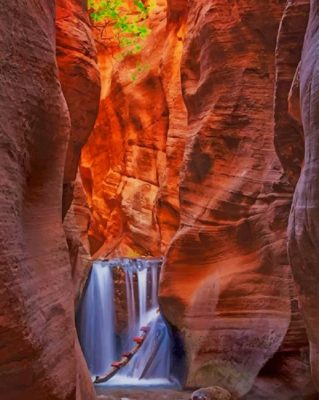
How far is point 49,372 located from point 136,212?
56.3ft

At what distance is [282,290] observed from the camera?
28.9 ft

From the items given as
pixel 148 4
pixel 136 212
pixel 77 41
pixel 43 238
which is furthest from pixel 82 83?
pixel 148 4

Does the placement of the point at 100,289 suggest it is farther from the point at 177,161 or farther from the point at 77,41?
the point at 77,41

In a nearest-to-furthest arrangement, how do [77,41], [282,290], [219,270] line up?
[77,41]
[282,290]
[219,270]

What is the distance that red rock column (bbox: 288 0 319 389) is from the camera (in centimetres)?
500

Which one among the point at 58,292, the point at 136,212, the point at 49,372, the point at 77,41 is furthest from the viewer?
the point at 136,212

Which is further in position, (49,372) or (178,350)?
(178,350)

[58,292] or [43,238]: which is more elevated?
[43,238]

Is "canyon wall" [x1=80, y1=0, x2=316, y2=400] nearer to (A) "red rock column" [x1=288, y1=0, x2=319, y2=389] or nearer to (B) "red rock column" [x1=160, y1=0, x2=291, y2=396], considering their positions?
(B) "red rock column" [x1=160, y1=0, x2=291, y2=396]

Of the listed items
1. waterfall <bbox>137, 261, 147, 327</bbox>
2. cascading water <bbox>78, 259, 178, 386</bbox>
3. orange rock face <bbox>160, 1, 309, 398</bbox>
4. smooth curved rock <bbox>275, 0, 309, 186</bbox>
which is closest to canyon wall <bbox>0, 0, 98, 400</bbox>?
smooth curved rock <bbox>275, 0, 309, 186</bbox>

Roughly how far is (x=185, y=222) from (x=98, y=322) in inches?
129

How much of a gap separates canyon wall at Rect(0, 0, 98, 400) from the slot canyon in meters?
0.02

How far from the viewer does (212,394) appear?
26.1ft

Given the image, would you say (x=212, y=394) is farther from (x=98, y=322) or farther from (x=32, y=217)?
(x=98, y=322)
